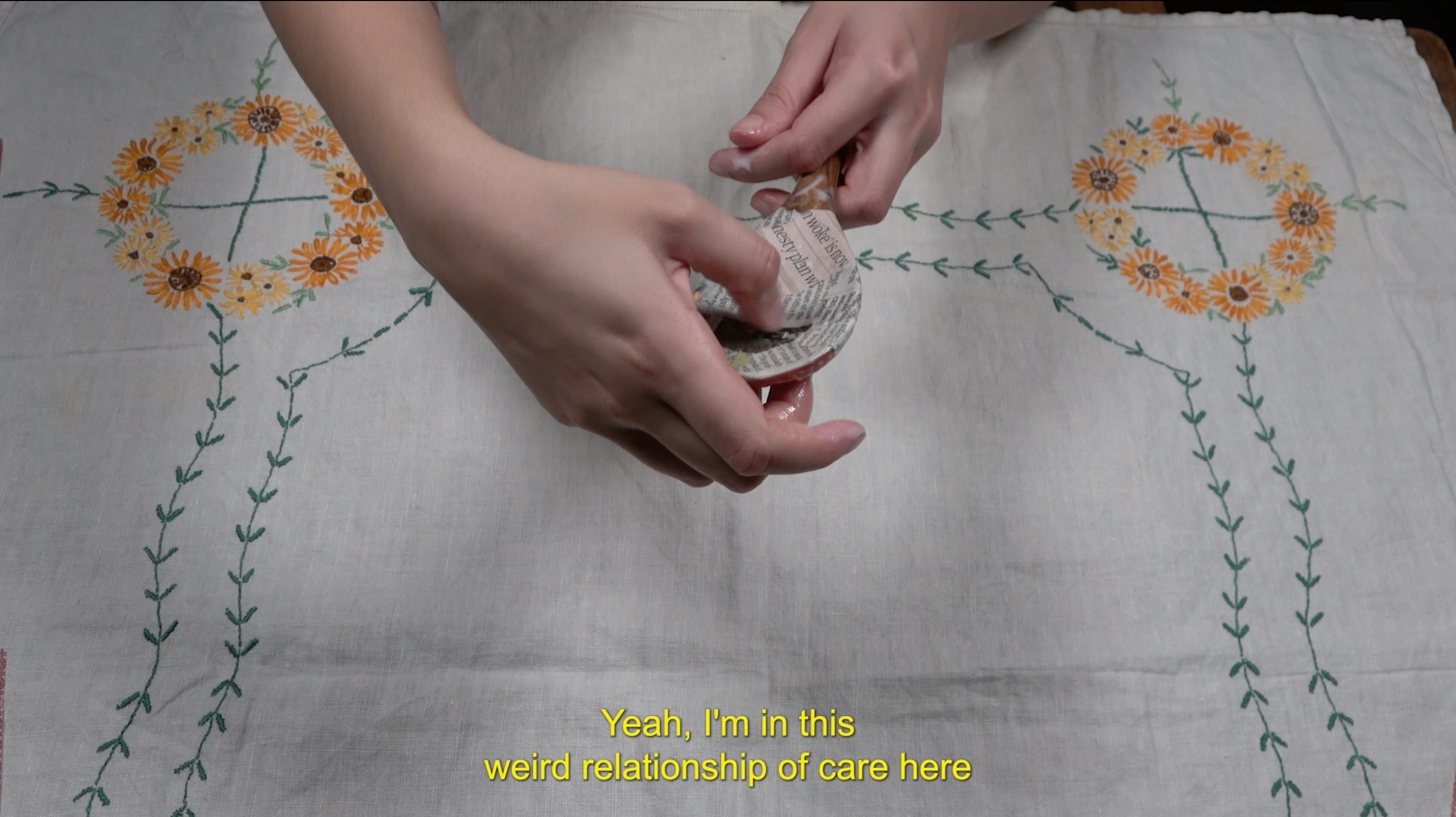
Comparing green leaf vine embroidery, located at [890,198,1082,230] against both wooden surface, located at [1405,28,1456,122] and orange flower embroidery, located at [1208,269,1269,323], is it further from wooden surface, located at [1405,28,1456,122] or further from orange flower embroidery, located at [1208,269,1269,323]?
wooden surface, located at [1405,28,1456,122]

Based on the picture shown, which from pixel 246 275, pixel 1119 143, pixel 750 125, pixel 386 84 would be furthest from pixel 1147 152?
pixel 246 275

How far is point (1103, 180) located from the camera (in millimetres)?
832

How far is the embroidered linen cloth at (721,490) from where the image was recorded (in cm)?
62

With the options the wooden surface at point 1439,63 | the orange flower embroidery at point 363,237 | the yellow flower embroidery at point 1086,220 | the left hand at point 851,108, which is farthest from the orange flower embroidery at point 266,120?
the wooden surface at point 1439,63

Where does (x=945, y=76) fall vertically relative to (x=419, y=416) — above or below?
above

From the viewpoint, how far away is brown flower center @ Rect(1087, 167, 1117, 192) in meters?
0.83

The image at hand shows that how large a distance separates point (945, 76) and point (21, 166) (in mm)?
773

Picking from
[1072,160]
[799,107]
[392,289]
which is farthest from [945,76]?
[392,289]

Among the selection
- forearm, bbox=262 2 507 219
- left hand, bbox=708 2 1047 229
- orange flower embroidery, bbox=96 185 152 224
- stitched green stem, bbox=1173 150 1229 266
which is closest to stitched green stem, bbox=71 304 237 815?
orange flower embroidery, bbox=96 185 152 224

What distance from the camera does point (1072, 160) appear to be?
2.75 feet

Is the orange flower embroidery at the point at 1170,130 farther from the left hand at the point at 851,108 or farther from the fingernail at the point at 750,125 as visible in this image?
the fingernail at the point at 750,125

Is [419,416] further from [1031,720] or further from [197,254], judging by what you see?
[1031,720]

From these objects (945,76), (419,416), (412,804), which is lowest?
(412,804)

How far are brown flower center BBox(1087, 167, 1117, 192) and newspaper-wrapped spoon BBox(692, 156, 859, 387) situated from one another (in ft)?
1.12
